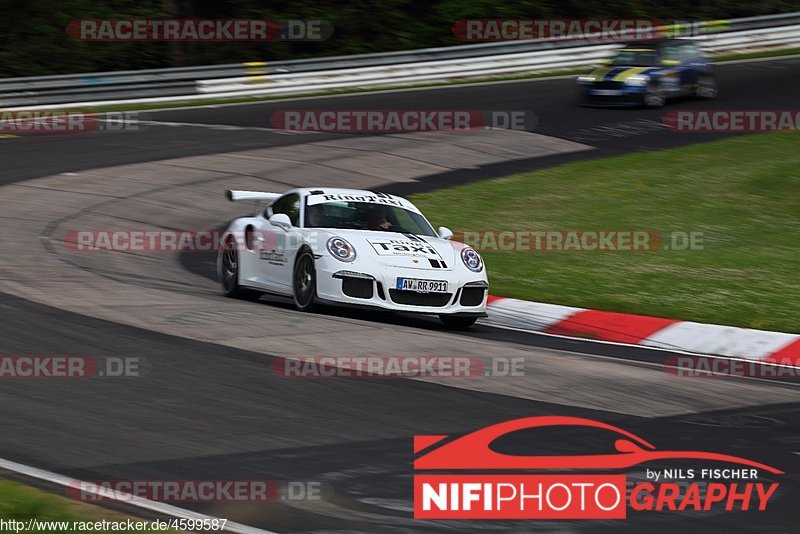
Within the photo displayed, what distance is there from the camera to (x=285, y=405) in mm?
7250

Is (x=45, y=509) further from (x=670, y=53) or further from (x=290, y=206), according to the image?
(x=670, y=53)

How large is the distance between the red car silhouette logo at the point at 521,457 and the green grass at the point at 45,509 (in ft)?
5.23

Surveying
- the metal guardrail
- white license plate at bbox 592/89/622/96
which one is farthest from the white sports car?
the metal guardrail

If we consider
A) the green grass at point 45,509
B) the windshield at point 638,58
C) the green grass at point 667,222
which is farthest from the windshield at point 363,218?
the windshield at point 638,58

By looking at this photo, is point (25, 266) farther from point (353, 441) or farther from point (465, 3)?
point (465, 3)

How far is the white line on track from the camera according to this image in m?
5.07

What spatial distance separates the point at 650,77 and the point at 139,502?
75.0 feet

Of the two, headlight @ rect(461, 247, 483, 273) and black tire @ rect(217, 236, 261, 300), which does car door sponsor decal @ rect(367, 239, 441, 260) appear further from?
black tire @ rect(217, 236, 261, 300)

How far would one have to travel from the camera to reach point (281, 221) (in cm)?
1216

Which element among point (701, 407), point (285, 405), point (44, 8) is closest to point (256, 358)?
point (285, 405)

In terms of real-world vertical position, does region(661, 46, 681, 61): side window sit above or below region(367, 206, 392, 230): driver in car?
above

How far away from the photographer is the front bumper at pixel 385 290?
36.1 ft

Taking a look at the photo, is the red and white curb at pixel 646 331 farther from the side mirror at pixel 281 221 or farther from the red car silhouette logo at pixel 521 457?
the red car silhouette logo at pixel 521 457

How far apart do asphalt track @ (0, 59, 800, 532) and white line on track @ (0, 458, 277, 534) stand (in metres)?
0.08
